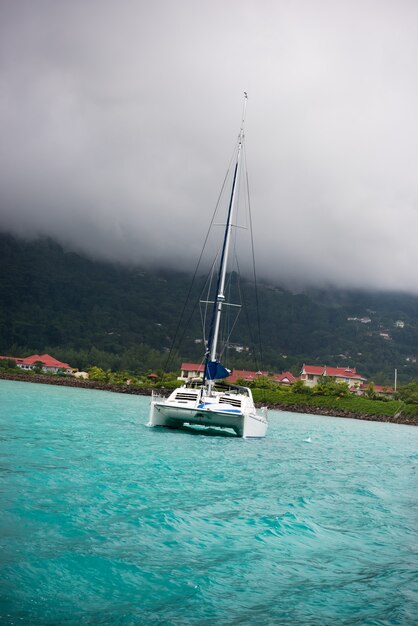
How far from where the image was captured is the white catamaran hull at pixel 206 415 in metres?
30.2

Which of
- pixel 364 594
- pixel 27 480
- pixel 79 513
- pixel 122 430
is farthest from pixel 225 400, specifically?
pixel 364 594

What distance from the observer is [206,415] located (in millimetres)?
30062

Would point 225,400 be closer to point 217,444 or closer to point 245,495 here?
point 217,444

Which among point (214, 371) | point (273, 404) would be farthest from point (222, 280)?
point (273, 404)

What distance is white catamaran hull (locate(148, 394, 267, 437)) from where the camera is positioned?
3015cm

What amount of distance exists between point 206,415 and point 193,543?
1971 cm

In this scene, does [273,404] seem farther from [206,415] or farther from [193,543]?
[193,543]

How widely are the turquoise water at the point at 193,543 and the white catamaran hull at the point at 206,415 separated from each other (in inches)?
343

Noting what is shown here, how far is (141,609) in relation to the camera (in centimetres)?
721

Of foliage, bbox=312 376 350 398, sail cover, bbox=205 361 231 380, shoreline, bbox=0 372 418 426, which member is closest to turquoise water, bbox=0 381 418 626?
sail cover, bbox=205 361 231 380

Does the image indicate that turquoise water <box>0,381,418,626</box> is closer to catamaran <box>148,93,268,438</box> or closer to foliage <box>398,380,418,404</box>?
catamaran <box>148,93,268,438</box>

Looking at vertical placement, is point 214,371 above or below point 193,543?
above

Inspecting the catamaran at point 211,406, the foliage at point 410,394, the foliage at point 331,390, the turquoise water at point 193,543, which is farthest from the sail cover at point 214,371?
the foliage at point 331,390

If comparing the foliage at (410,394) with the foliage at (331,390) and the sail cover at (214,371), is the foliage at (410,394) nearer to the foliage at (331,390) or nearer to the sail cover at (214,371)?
the foliage at (331,390)
